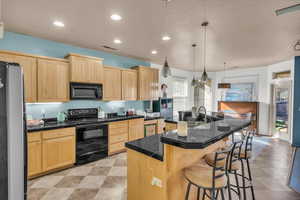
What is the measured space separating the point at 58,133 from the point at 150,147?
222 cm

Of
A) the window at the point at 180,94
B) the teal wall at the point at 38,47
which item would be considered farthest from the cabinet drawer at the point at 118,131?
the window at the point at 180,94

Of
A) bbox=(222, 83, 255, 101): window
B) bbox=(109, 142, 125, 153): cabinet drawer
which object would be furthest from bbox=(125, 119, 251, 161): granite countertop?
bbox=(222, 83, 255, 101): window

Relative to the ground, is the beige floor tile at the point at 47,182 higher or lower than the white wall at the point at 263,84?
lower

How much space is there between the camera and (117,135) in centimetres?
396

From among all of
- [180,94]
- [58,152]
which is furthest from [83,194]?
[180,94]

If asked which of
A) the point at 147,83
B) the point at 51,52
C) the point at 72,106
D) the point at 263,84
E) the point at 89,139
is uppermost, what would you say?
the point at 51,52

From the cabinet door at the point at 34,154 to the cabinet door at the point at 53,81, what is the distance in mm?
781

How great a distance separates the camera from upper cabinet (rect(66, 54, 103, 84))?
3438 mm

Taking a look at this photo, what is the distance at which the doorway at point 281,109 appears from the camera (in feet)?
17.8

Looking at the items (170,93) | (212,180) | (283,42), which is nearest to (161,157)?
(212,180)

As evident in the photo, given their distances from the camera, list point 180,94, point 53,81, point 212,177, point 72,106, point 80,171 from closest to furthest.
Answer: point 212,177
point 80,171
point 53,81
point 72,106
point 180,94

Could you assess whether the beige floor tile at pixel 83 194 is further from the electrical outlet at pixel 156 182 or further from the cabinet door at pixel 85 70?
the cabinet door at pixel 85 70

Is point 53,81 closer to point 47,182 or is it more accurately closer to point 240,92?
point 47,182

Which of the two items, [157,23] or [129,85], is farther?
[129,85]
